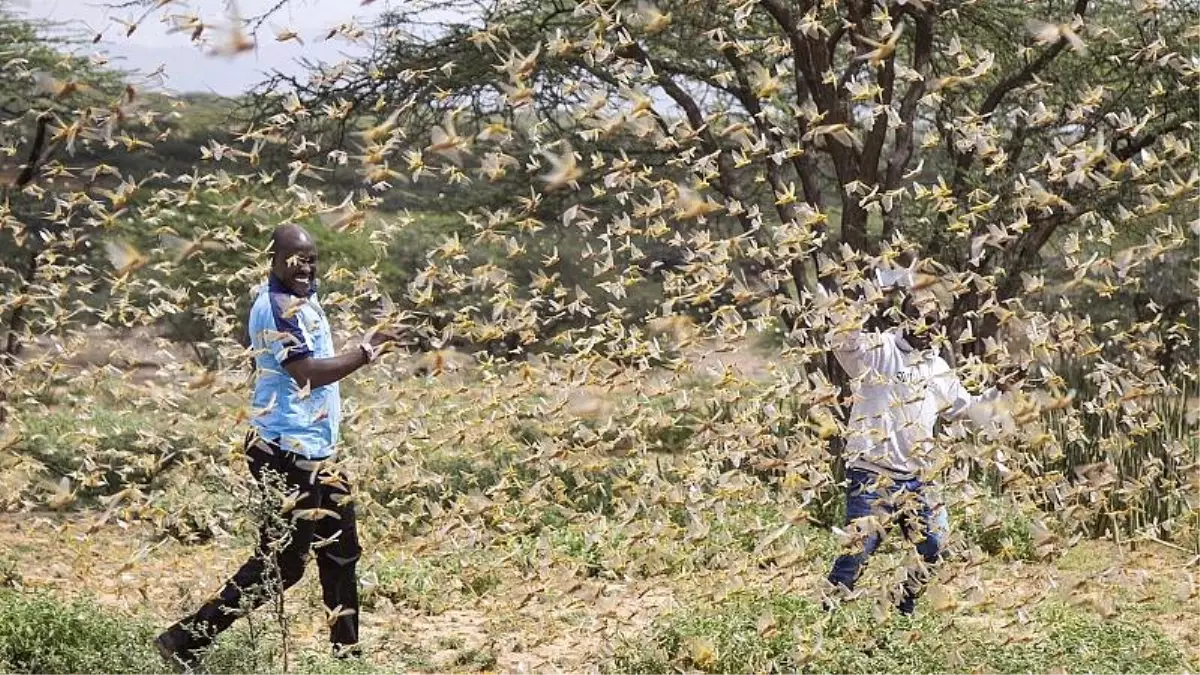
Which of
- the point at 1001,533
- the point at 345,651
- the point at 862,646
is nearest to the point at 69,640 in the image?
the point at 345,651

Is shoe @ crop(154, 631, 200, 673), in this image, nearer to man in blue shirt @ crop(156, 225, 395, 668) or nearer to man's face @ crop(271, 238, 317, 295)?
man in blue shirt @ crop(156, 225, 395, 668)

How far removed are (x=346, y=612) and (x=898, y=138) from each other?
21.3 ft

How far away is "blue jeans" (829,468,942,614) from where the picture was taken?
590cm

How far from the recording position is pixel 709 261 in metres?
6.61

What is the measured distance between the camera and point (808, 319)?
671 cm

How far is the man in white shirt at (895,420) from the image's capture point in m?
5.93

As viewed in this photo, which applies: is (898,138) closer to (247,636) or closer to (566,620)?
(566,620)

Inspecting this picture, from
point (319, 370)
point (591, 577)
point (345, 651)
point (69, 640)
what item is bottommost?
point (591, 577)

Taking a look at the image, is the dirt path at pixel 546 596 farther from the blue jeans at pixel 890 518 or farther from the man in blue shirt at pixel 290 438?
the man in blue shirt at pixel 290 438

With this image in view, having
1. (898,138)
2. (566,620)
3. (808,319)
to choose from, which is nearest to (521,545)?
(566,620)

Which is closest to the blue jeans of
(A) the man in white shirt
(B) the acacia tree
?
(A) the man in white shirt

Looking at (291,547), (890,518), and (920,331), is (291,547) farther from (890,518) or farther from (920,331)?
(920,331)

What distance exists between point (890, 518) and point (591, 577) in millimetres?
3213

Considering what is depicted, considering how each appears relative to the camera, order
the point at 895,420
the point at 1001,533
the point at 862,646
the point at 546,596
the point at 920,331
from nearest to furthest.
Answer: the point at 862,646 < the point at 920,331 < the point at 895,420 < the point at 546,596 < the point at 1001,533
